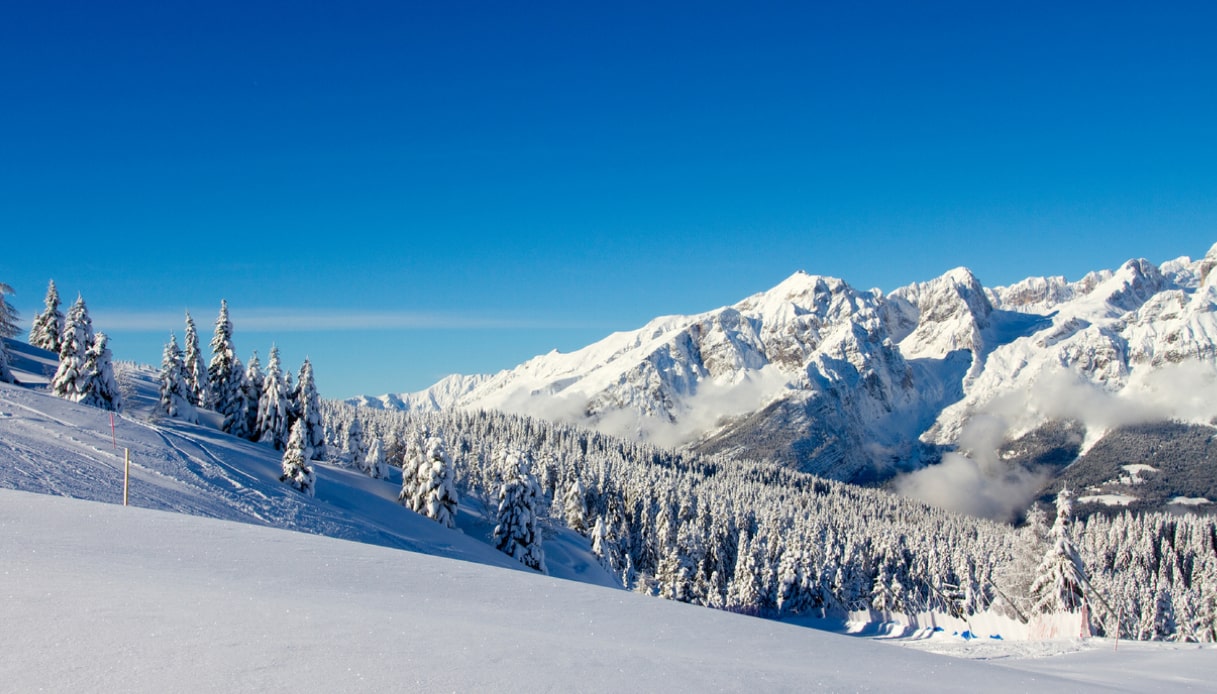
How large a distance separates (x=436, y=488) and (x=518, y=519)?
238 inches

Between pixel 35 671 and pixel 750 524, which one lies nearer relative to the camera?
pixel 35 671

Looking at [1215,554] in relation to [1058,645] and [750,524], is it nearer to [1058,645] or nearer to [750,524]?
[750,524]

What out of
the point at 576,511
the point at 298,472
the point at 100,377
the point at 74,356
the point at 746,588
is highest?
the point at 74,356

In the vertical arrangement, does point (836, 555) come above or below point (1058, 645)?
below

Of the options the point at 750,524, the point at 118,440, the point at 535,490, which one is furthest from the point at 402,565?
the point at 750,524

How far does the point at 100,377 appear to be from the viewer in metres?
50.7

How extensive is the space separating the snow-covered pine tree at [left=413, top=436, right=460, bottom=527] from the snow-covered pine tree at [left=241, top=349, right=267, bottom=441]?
19453 mm

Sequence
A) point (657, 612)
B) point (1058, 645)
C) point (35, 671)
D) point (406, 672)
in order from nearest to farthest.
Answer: point (35, 671) → point (406, 672) → point (657, 612) → point (1058, 645)

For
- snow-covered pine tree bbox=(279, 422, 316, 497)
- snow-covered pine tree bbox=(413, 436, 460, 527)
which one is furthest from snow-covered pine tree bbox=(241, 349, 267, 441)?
snow-covered pine tree bbox=(279, 422, 316, 497)

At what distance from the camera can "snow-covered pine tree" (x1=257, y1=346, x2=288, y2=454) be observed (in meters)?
58.5

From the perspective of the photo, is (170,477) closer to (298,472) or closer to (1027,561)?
(298,472)

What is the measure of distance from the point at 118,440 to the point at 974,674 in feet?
97.8

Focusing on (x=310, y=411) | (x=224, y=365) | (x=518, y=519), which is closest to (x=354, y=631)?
(x=518, y=519)

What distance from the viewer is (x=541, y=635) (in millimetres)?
8672
